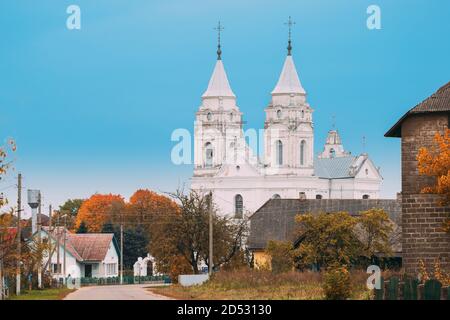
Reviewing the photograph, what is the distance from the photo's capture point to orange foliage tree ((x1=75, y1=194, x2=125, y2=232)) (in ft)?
485

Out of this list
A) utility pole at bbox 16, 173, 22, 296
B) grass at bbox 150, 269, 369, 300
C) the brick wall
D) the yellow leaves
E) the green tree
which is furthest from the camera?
the green tree

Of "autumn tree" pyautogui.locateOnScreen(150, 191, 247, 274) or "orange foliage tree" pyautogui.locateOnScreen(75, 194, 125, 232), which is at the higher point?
"orange foliage tree" pyautogui.locateOnScreen(75, 194, 125, 232)

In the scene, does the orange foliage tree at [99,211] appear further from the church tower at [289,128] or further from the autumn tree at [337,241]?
the autumn tree at [337,241]

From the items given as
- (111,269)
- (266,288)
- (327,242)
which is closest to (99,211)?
(111,269)

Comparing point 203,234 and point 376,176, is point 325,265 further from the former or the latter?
point 376,176

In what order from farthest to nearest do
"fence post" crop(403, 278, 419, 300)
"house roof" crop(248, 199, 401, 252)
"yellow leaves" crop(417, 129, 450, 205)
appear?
"house roof" crop(248, 199, 401, 252), "yellow leaves" crop(417, 129, 450, 205), "fence post" crop(403, 278, 419, 300)

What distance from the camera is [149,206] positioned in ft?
483

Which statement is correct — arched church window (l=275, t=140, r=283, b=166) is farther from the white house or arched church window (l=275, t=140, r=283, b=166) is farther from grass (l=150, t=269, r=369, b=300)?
grass (l=150, t=269, r=369, b=300)

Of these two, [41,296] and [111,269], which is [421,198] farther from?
[111,269]

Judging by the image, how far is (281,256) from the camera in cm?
6500

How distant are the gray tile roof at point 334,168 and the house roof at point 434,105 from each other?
14633 centimetres

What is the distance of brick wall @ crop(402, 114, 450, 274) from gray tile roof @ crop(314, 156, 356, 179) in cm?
14680

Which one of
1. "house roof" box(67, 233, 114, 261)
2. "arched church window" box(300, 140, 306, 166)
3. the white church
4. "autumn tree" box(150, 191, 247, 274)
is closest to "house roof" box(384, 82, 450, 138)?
"autumn tree" box(150, 191, 247, 274)
